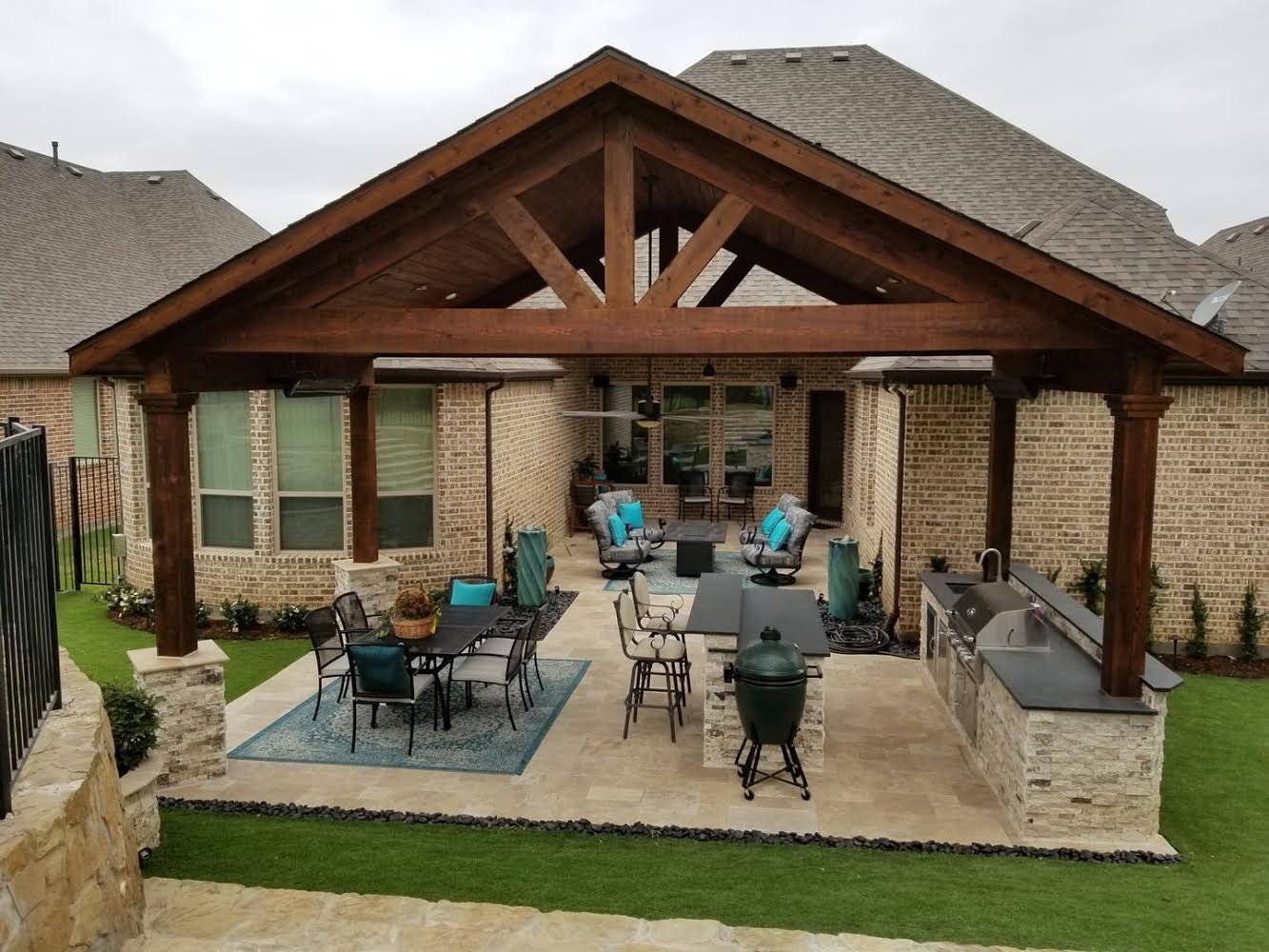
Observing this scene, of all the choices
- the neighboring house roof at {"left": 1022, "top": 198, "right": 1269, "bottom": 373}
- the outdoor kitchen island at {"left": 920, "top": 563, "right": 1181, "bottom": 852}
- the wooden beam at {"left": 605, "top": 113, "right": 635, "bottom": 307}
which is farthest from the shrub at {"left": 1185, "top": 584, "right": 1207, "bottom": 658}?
the wooden beam at {"left": 605, "top": 113, "right": 635, "bottom": 307}

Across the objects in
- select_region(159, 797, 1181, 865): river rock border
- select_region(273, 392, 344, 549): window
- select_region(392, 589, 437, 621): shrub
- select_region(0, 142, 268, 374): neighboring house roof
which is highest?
select_region(0, 142, 268, 374): neighboring house roof

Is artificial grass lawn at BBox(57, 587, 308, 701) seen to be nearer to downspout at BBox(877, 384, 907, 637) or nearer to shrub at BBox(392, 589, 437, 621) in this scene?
shrub at BBox(392, 589, 437, 621)

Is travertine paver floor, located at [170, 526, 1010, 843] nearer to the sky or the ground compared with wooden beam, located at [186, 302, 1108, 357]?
nearer to the ground

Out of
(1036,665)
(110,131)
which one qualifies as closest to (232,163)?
(110,131)

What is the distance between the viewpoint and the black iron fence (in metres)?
3.79

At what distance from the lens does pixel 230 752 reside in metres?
7.27

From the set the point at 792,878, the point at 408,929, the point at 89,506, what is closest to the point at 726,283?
the point at 792,878

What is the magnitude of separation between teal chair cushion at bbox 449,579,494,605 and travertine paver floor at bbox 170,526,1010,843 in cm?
149

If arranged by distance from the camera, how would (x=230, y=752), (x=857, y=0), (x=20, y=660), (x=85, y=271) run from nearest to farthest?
(x=20, y=660)
(x=230, y=752)
(x=85, y=271)
(x=857, y=0)

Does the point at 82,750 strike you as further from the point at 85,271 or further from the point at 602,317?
the point at 85,271

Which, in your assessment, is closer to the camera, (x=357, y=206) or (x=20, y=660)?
(x=20, y=660)

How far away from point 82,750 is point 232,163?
64.5m

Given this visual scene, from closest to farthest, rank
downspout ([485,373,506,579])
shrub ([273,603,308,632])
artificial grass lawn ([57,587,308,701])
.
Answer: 1. artificial grass lawn ([57,587,308,701])
2. shrub ([273,603,308,632])
3. downspout ([485,373,506,579])

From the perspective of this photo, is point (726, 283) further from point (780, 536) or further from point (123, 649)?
point (123, 649)
